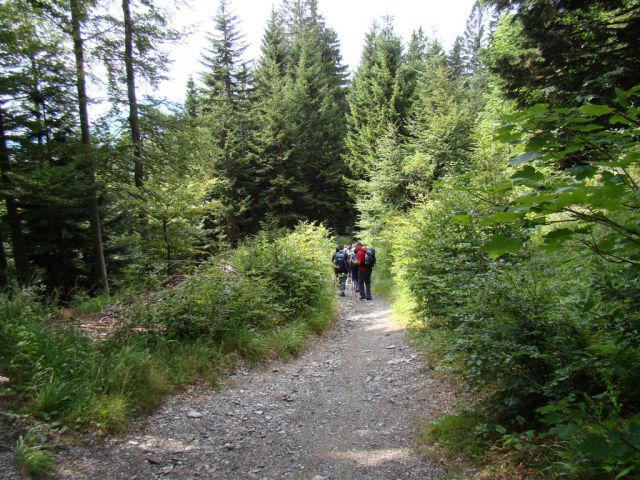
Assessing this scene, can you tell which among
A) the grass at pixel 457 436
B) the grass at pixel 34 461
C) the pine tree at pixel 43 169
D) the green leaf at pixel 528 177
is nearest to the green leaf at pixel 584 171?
the green leaf at pixel 528 177

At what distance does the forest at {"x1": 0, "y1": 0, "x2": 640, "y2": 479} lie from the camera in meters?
1.96

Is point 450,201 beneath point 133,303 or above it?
above

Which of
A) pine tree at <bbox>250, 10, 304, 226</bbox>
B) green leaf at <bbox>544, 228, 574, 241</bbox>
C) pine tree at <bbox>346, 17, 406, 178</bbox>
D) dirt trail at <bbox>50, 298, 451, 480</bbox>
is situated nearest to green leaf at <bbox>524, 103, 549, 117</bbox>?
green leaf at <bbox>544, 228, 574, 241</bbox>

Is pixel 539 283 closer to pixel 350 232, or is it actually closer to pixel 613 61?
pixel 613 61

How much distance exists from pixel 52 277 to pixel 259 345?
1174 cm

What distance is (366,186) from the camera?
74.3ft

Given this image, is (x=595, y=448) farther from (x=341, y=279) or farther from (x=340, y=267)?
(x=341, y=279)

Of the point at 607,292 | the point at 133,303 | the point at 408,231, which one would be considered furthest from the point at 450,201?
the point at 133,303

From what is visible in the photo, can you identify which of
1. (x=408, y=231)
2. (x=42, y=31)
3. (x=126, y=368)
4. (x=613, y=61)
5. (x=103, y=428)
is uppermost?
(x=42, y=31)

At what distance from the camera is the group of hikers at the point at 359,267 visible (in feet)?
42.2

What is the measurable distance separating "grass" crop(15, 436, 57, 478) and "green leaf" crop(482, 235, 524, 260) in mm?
4087

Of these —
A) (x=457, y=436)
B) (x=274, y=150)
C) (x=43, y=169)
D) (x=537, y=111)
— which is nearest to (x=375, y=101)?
(x=274, y=150)

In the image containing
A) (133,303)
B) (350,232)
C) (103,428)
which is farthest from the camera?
(350,232)

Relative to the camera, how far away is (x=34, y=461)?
10.4 ft
